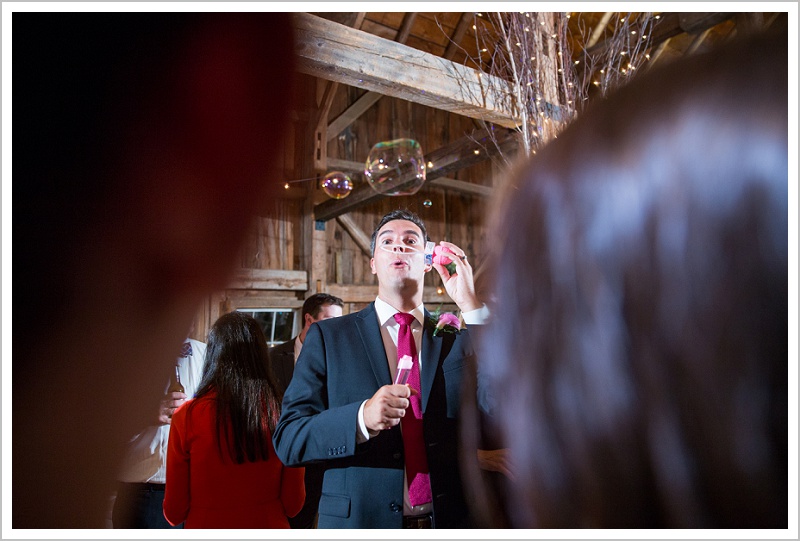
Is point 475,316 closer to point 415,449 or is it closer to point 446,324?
point 446,324

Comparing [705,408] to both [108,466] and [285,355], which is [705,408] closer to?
[108,466]

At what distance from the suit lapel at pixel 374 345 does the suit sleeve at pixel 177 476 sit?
2.27 ft

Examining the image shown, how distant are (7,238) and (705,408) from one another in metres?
0.43

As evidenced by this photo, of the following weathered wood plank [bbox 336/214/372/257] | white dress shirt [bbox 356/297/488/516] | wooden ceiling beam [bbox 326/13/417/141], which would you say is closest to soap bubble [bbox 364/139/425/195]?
white dress shirt [bbox 356/297/488/516]

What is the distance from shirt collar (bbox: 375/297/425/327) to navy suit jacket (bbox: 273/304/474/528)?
31mm

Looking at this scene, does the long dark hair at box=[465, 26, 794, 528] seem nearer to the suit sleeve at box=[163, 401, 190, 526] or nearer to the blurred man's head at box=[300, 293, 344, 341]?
the suit sleeve at box=[163, 401, 190, 526]

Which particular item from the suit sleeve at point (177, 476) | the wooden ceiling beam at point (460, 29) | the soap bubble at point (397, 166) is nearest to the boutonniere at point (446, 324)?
the suit sleeve at point (177, 476)

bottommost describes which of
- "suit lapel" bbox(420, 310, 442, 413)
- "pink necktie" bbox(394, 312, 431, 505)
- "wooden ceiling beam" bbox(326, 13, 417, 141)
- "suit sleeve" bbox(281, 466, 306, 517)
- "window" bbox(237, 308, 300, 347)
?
"suit sleeve" bbox(281, 466, 306, 517)

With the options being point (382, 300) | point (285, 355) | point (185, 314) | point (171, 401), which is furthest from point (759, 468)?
point (285, 355)

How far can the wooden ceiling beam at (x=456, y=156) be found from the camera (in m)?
3.35

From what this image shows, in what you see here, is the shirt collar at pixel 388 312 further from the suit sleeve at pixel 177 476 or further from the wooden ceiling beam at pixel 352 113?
the wooden ceiling beam at pixel 352 113

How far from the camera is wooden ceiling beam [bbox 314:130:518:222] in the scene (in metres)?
3.35

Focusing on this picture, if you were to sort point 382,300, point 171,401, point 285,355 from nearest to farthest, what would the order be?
point 382,300, point 171,401, point 285,355

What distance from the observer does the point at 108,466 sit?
27 centimetres
